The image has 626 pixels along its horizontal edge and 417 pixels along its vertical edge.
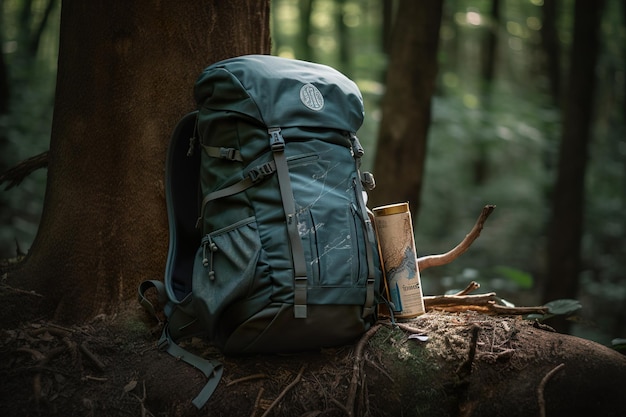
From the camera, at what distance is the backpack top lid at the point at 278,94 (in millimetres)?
2227

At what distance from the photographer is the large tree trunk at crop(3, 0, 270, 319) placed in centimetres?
267

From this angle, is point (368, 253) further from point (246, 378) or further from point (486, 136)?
point (486, 136)

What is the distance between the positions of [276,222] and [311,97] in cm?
59

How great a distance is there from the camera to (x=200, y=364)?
88.5 inches

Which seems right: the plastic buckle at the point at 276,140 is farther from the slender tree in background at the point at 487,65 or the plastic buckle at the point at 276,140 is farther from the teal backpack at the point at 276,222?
the slender tree in background at the point at 487,65

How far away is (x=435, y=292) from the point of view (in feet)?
27.0

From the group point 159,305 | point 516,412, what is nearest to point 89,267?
point 159,305

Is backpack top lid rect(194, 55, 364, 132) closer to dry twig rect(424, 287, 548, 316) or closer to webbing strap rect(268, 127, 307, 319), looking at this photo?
webbing strap rect(268, 127, 307, 319)

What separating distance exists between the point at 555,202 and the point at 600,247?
4342 millimetres

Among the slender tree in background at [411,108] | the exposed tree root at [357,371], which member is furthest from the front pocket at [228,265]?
the slender tree in background at [411,108]

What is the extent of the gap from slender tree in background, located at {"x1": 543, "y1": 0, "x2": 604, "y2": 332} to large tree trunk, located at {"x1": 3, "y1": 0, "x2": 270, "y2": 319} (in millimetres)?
5371

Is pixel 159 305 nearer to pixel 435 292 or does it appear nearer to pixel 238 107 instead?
pixel 238 107

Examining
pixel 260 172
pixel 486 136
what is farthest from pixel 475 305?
pixel 486 136

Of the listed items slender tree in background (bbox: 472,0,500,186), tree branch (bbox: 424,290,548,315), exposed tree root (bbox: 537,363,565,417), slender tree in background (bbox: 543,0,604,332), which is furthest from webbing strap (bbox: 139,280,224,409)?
slender tree in background (bbox: 472,0,500,186)
